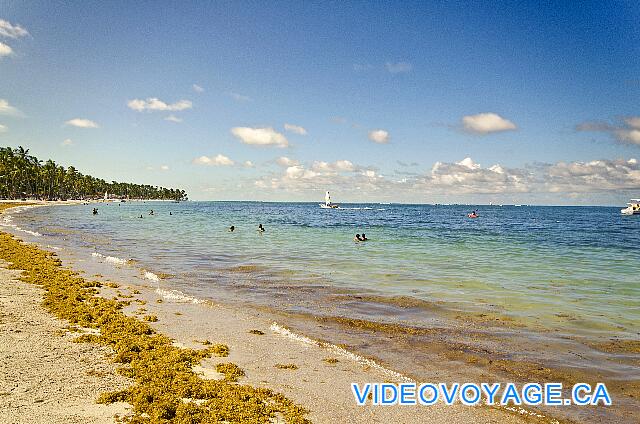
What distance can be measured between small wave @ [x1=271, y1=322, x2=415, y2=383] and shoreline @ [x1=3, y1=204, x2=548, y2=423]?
0.39ft

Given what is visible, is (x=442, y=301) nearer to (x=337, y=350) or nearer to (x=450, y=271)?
(x=337, y=350)

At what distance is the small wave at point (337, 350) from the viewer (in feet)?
32.0

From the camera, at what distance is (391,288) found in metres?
20.5

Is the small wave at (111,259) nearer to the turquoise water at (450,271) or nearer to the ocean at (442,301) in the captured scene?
the ocean at (442,301)

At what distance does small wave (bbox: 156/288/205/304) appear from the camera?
16586mm

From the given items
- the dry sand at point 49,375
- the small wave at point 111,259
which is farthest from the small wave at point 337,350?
the small wave at point 111,259

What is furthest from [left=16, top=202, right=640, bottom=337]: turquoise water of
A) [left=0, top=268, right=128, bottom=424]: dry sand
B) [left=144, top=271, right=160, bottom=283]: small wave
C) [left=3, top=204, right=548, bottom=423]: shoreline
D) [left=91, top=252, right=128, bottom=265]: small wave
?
[left=0, top=268, right=128, bottom=424]: dry sand

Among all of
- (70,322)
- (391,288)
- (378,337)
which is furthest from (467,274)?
(70,322)

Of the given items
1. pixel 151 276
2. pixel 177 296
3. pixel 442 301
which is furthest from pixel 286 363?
pixel 151 276

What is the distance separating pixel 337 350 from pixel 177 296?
8906mm

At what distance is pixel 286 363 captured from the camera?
1006 centimetres

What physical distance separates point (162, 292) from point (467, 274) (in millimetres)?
17675

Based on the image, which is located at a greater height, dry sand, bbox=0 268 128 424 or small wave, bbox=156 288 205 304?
dry sand, bbox=0 268 128 424

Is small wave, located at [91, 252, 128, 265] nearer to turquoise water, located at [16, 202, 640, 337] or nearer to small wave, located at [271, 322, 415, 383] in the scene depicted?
turquoise water, located at [16, 202, 640, 337]
